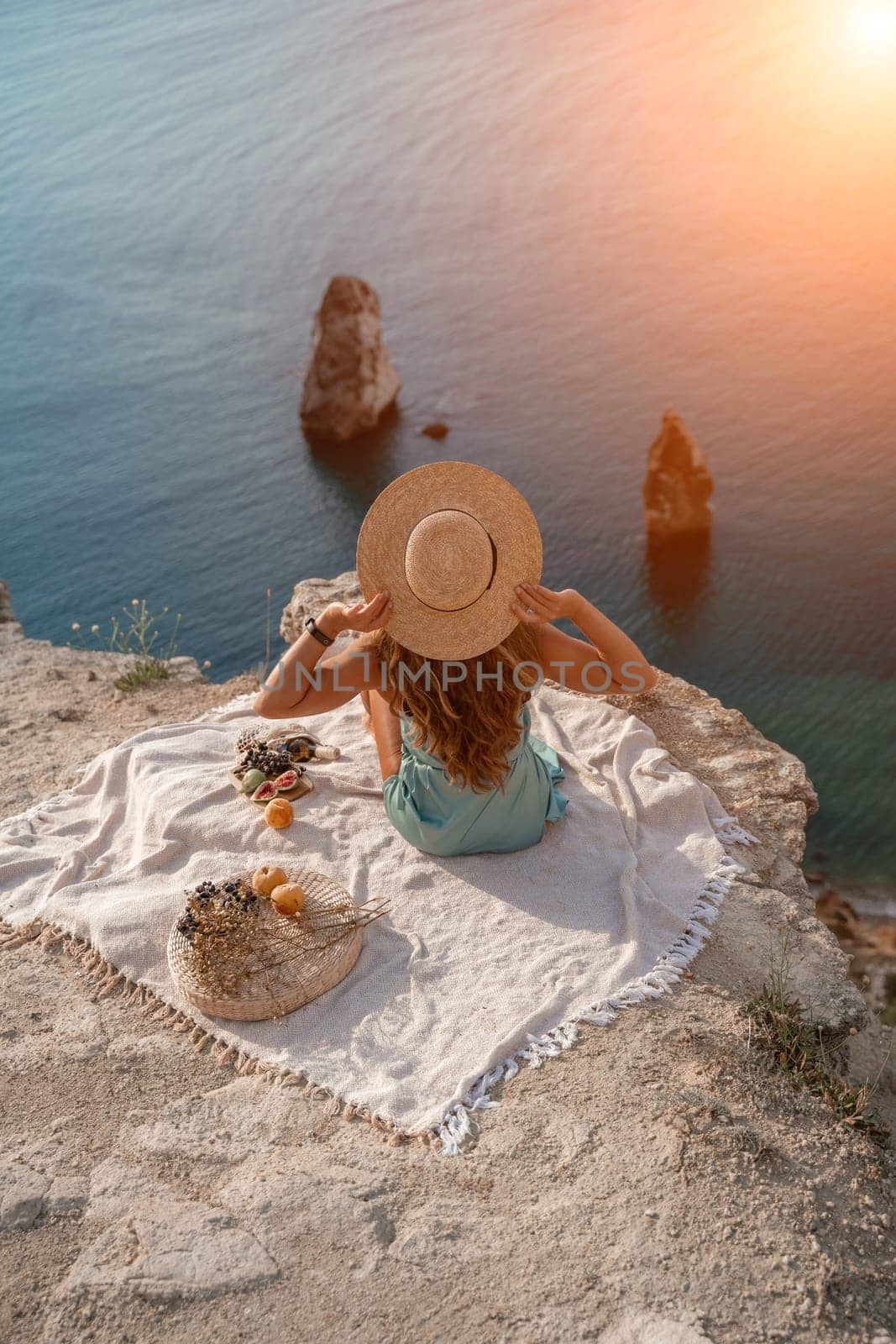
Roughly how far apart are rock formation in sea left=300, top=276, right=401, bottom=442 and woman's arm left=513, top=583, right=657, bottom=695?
1303 cm

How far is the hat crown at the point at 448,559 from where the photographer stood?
172 inches

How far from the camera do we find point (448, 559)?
436 cm

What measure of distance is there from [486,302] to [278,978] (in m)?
19.9

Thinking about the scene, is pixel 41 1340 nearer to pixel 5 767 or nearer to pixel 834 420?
pixel 5 767

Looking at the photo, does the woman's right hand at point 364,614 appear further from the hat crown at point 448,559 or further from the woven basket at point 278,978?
the woven basket at point 278,978

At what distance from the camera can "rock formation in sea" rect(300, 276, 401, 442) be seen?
16594mm

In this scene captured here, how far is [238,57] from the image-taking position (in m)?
30.0

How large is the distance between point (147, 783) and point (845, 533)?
1170 cm

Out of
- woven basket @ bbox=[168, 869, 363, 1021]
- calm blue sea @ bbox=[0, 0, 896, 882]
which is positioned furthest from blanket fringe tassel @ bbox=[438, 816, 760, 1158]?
calm blue sea @ bbox=[0, 0, 896, 882]

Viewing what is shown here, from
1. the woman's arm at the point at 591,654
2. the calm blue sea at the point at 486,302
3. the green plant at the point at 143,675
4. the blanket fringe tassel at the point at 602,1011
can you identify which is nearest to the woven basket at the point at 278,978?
the blanket fringe tassel at the point at 602,1011

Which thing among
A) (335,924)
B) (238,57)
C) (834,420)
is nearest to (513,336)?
(834,420)

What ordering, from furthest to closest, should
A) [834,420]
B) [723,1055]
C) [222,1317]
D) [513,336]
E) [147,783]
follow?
[513,336] < [834,420] < [147,783] < [723,1055] < [222,1317]

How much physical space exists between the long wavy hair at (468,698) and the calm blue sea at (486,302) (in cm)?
643

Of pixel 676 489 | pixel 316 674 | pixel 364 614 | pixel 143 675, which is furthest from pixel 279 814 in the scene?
pixel 676 489
